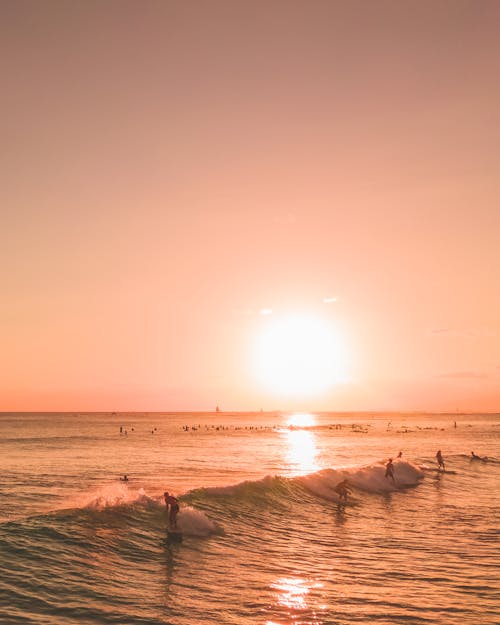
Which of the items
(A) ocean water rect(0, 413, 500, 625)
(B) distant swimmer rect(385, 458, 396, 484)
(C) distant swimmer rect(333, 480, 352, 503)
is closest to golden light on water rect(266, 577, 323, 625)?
(A) ocean water rect(0, 413, 500, 625)

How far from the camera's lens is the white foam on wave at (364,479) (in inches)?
1405

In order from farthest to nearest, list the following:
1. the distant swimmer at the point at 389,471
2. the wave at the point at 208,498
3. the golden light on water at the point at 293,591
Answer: the distant swimmer at the point at 389,471 < the wave at the point at 208,498 < the golden light on water at the point at 293,591

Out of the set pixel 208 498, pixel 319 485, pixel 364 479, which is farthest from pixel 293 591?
pixel 364 479

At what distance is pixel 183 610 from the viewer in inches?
561

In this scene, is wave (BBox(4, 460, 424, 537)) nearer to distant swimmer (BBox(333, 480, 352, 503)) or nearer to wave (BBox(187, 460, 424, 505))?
wave (BBox(187, 460, 424, 505))

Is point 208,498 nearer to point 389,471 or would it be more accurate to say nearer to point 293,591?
point 293,591

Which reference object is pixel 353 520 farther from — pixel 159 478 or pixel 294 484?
pixel 159 478

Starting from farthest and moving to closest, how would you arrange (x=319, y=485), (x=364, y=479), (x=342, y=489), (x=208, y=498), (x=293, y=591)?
(x=364, y=479)
(x=319, y=485)
(x=342, y=489)
(x=208, y=498)
(x=293, y=591)

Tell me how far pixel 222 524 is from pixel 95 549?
7.27 m

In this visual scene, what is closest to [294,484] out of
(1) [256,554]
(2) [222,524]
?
(2) [222,524]

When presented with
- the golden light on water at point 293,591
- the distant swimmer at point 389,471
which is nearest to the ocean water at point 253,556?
the golden light on water at point 293,591

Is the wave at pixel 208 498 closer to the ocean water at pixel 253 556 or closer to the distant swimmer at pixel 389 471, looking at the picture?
the ocean water at pixel 253 556

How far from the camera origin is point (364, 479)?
3997 cm

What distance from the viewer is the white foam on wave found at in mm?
35688
